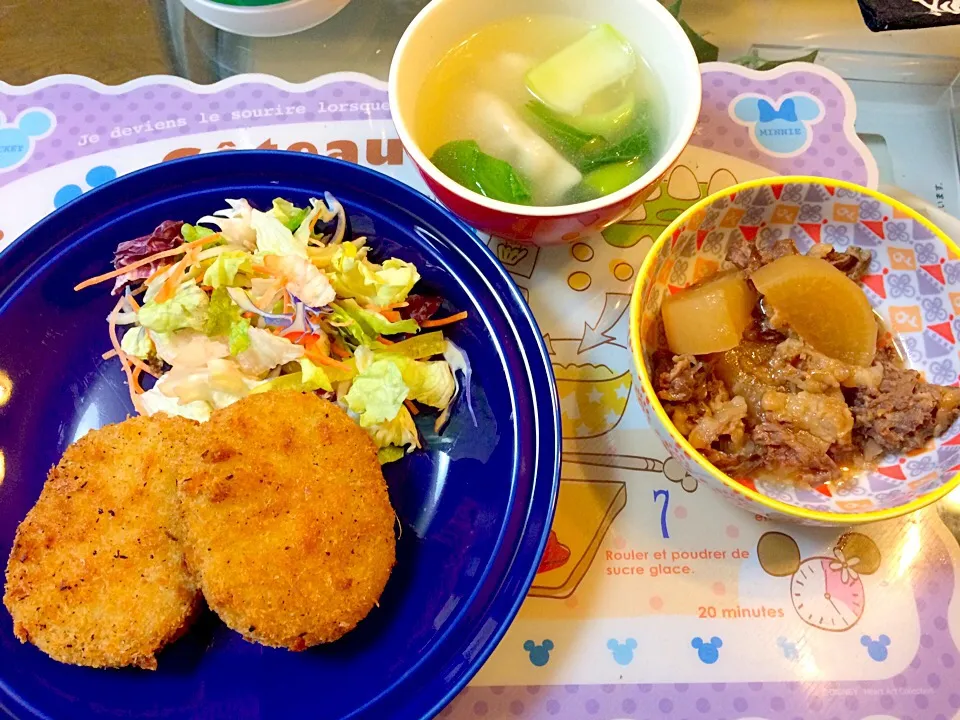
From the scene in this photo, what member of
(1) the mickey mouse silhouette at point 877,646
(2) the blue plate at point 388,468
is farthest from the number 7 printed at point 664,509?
(1) the mickey mouse silhouette at point 877,646

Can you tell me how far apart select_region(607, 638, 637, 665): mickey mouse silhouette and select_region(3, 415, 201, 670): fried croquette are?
791mm

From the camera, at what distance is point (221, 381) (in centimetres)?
146

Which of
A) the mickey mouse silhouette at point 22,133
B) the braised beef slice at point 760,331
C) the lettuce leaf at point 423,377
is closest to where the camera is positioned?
the braised beef slice at point 760,331

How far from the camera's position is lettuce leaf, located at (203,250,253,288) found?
1.46 m

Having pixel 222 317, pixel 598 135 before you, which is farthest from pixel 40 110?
pixel 598 135

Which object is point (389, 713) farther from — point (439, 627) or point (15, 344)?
point (15, 344)

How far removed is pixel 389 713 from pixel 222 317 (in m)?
0.86

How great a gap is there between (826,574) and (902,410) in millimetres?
379

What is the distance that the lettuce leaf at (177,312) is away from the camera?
1436mm

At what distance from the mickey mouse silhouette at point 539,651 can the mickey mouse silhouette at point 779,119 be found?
1.27 m

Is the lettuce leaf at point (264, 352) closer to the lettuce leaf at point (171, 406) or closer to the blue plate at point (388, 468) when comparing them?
the lettuce leaf at point (171, 406)

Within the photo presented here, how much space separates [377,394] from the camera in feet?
4.58

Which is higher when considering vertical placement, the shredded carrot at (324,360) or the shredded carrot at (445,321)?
the shredded carrot at (445,321)

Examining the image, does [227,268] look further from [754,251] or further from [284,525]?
[754,251]
